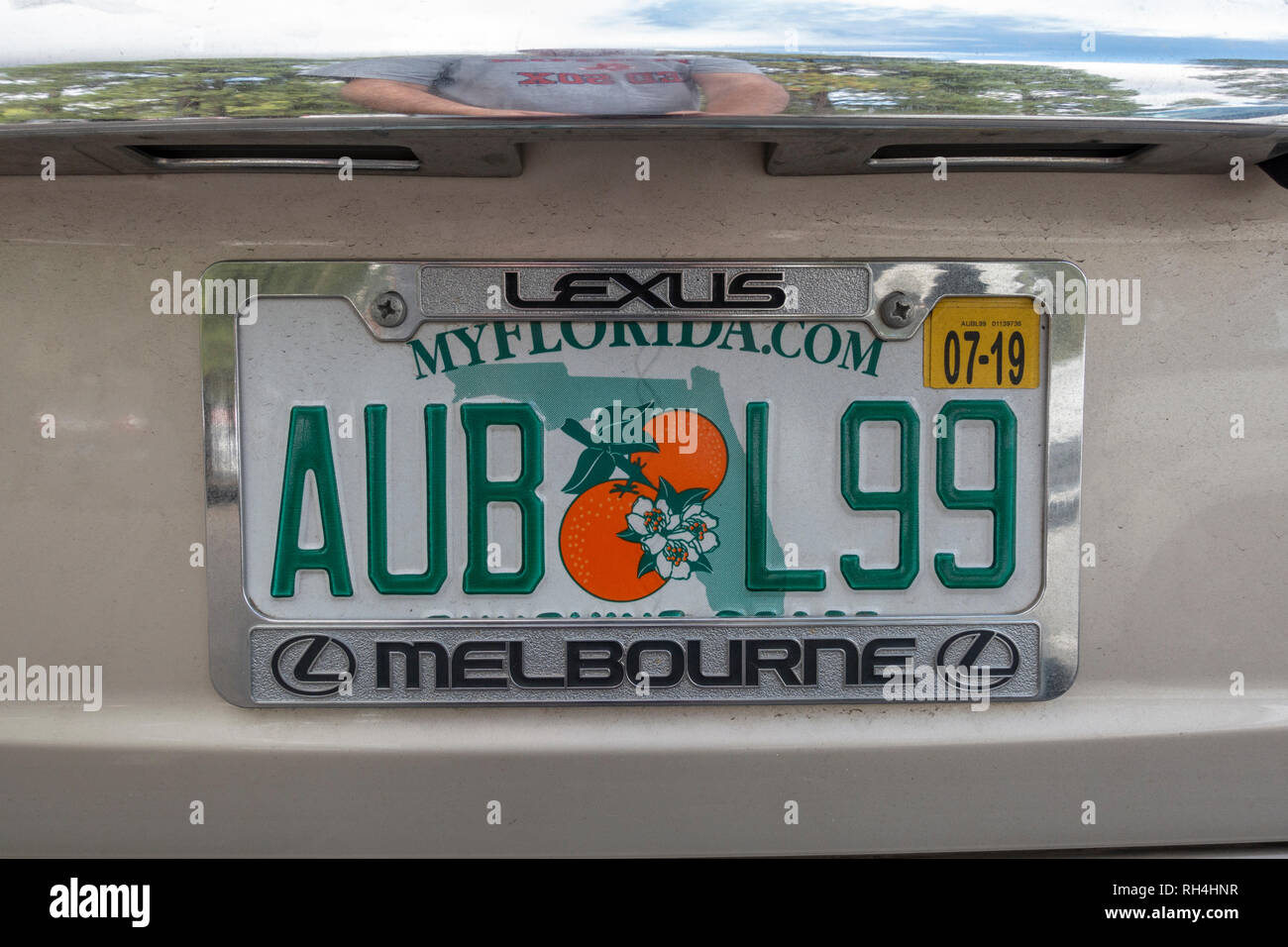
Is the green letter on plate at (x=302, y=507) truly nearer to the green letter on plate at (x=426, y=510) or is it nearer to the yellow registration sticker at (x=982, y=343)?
the green letter on plate at (x=426, y=510)

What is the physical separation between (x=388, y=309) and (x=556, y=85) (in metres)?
0.35

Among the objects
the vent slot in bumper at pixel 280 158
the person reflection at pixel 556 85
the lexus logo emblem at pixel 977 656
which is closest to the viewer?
the person reflection at pixel 556 85

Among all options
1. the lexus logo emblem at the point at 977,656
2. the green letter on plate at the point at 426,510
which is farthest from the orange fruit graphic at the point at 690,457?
the lexus logo emblem at the point at 977,656

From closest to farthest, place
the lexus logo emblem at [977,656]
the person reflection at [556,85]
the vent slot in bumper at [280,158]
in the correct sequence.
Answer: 1. the person reflection at [556,85]
2. the vent slot in bumper at [280,158]
3. the lexus logo emblem at [977,656]

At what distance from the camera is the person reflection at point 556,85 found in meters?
1.00

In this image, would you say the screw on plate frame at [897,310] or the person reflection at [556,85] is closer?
the person reflection at [556,85]

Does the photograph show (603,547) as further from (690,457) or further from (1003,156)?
(1003,156)

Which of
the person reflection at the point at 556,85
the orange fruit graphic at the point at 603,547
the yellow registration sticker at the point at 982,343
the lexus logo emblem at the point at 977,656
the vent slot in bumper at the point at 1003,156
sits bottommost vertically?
the lexus logo emblem at the point at 977,656

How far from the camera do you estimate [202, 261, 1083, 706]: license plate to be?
122 centimetres

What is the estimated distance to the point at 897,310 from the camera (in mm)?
1229

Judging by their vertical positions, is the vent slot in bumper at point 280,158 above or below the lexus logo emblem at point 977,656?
above

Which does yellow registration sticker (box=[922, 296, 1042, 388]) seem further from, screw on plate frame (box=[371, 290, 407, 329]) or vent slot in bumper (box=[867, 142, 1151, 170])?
screw on plate frame (box=[371, 290, 407, 329])

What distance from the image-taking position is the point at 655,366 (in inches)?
48.4
